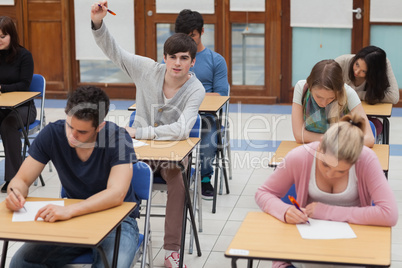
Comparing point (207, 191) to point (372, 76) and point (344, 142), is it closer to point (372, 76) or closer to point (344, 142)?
point (372, 76)

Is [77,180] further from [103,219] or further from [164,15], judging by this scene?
[164,15]

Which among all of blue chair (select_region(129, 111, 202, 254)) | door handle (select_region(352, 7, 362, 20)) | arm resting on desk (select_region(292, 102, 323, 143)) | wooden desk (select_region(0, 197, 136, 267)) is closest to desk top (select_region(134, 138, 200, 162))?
blue chair (select_region(129, 111, 202, 254))

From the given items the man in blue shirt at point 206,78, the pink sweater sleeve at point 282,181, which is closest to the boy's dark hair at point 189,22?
the man in blue shirt at point 206,78

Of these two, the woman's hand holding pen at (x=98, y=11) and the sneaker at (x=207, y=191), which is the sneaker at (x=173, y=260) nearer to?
the sneaker at (x=207, y=191)

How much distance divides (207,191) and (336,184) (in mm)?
2247

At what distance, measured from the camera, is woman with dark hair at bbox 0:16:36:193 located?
4.88 m

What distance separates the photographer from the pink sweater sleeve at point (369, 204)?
2447mm

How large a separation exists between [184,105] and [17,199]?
1.43m

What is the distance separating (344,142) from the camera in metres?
2.43

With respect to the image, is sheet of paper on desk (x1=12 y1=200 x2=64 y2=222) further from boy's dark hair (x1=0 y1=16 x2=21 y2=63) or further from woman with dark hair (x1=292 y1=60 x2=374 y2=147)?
boy's dark hair (x1=0 y1=16 x2=21 y2=63)

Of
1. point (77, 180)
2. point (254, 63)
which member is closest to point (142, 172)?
point (77, 180)

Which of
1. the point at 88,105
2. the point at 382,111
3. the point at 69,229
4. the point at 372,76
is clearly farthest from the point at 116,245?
the point at 372,76

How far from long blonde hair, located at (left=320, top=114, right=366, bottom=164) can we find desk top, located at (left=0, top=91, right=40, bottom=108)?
9.10 ft

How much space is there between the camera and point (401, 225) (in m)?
4.18
